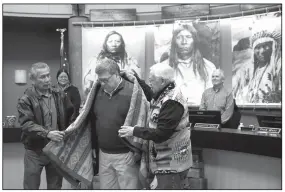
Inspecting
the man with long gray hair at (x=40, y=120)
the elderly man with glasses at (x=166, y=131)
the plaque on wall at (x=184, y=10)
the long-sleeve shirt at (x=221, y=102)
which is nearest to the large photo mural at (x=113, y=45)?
the plaque on wall at (x=184, y=10)

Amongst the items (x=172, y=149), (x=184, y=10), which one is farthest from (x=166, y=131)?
(x=184, y=10)

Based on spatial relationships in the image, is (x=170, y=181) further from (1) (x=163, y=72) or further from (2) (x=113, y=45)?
(2) (x=113, y=45)

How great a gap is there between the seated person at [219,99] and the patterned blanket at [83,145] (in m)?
2.02

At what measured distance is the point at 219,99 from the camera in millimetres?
4836

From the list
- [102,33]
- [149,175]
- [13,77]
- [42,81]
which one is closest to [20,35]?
[13,77]

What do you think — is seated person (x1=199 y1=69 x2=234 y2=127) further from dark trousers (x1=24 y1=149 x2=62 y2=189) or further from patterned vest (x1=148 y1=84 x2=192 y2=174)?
dark trousers (x1=24 y1=149 x2=62 y2=189)

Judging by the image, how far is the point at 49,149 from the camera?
2.89 metres

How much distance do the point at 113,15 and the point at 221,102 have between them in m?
3.43

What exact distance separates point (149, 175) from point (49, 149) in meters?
0.84

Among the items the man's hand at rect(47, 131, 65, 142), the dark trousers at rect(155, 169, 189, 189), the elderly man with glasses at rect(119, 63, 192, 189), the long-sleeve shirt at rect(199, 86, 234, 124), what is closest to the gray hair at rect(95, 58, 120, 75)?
the elderly man with glasses at rect(119, 63, 192, 189)

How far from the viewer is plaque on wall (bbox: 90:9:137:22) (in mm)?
7234

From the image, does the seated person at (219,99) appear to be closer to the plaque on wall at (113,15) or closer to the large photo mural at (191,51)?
the large photo mural at (191,51)

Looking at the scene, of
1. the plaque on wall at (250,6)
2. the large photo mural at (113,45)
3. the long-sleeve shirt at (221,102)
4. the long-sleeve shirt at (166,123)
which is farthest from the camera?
the large photo mural at (113,45)

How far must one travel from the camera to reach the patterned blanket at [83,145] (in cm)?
282
